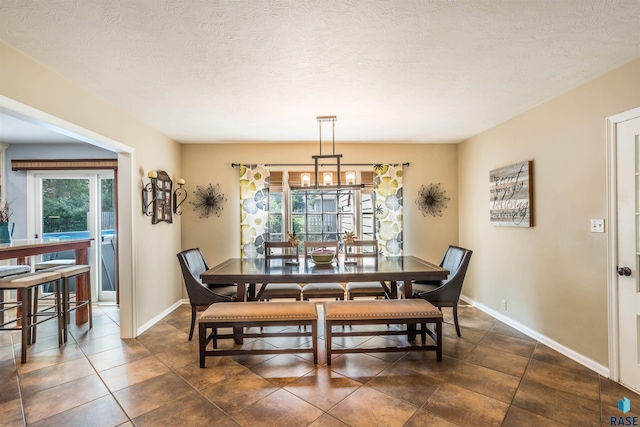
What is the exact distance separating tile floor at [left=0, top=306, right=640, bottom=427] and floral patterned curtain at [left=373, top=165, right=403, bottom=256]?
1.69 meters

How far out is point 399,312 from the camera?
8.61 feet

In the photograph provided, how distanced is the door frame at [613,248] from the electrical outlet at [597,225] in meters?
0.09

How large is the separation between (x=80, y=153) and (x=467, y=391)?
5.66 meters

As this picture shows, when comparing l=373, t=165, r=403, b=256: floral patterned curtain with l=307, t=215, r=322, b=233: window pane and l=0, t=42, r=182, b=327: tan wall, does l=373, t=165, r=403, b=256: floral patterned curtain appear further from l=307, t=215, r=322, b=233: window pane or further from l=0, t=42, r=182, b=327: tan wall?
l=0, t=42, r=182, b=327: tan wall

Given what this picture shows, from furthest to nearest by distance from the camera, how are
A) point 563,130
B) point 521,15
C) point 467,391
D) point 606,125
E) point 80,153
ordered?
point 80,153 → point 563,130 → point 606,125 → point 467,391 → point 521,15

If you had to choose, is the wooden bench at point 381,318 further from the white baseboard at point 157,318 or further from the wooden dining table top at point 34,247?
→ the wooden dining table top at point 34,247

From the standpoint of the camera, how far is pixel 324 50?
6.70 feet

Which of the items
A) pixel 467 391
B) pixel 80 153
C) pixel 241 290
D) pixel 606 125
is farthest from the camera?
pixel 80 153

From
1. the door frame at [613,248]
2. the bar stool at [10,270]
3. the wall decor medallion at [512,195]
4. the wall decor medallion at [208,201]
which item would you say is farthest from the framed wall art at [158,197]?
the door frame at [613,248]

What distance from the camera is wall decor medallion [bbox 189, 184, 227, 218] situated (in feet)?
14.9

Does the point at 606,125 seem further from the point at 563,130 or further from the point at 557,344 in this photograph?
the point at 557,344

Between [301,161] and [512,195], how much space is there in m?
2.83

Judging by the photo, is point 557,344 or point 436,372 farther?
point 557,344

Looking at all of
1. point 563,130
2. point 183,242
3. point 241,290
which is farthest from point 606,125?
point 183,242
